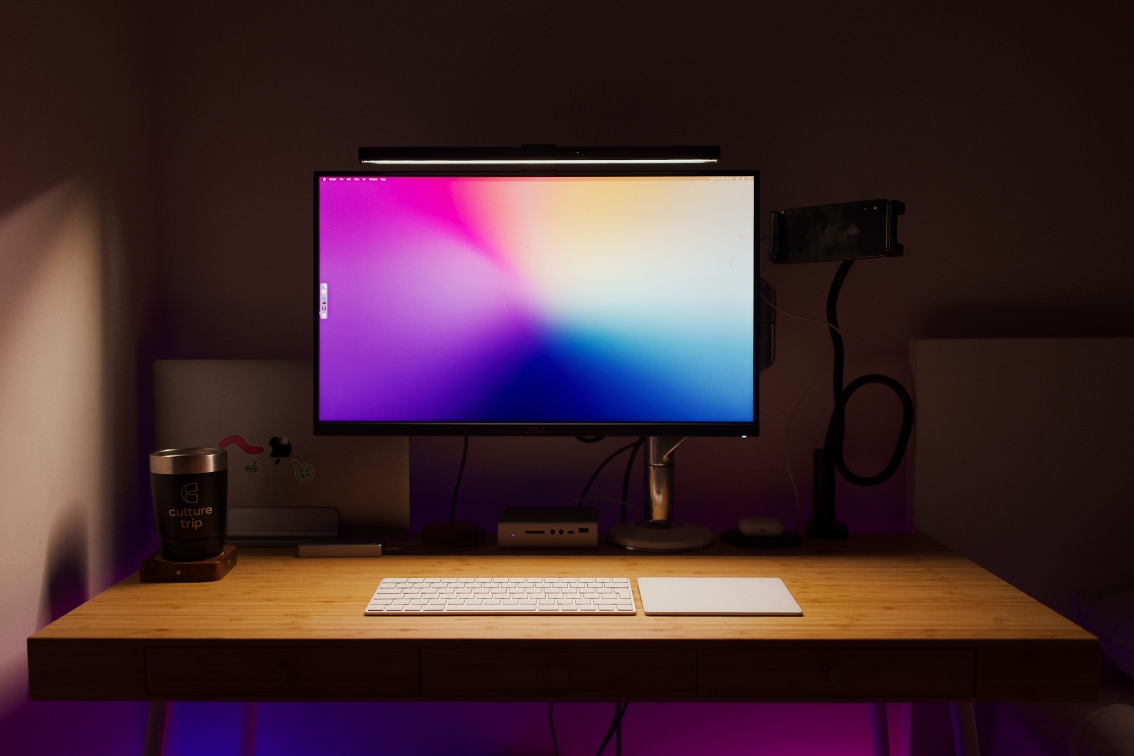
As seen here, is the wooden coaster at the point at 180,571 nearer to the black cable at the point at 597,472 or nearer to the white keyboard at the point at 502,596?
the white keyboard at the point at 502,596

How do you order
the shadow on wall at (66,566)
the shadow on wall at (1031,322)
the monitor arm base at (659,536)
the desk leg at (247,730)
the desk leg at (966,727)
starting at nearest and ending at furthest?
the desk leg at (966,727), the shadow on wall at (66,566), the monitor arm base at (659,536), the desk leg at (247,730), the shadow on wall at (1031,322)

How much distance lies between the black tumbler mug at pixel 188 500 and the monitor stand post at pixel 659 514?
0.64 meters

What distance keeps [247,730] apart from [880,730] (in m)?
1.16

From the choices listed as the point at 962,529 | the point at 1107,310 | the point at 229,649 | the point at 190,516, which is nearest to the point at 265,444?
the point at 190,516

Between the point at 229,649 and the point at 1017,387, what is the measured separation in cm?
139

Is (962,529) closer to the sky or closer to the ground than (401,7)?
closer to the ground

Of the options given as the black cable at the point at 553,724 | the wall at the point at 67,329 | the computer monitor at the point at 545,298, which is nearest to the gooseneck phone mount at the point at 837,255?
the computer monitor at the point at 545,298

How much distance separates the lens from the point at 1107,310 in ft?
Answer: 4.95

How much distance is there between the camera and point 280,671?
924mm

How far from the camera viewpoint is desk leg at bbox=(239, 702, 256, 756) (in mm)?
1402

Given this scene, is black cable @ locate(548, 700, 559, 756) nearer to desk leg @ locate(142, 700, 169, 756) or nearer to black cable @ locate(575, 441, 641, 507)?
black cable @ locate(575, 441, 641, 507)

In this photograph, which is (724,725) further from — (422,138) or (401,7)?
(401,7)

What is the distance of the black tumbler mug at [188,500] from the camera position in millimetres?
1118

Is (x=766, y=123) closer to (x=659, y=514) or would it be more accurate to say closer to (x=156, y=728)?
(x=659, y=514)
